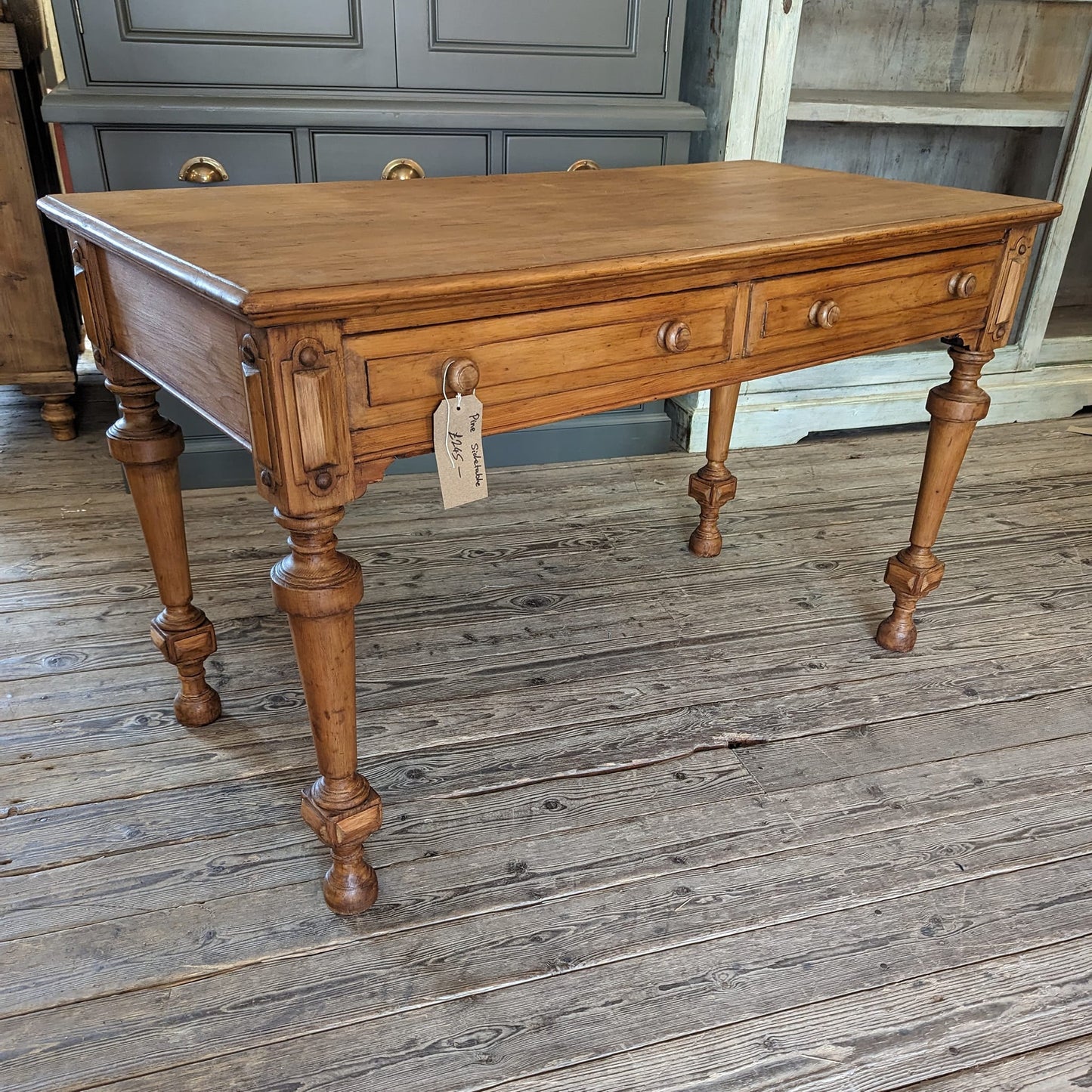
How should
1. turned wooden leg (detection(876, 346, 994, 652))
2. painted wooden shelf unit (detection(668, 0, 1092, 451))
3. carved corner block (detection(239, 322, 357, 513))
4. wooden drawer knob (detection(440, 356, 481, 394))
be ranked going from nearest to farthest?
carved corner block (detection(239, 322, 357, 513))
wooden drawer knob (detection(440, 356, 481, 394))
turned wooden leg (detection(876, 346, 994, 652))
painted wooden shelf unit (detection(668, 0, 1092, 451))

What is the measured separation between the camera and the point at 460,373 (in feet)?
3.58

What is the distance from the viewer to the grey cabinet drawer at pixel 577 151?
2.37 m

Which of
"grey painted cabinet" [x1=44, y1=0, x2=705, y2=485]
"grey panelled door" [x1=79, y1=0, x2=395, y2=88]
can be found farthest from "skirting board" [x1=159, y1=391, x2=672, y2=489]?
"grey panelled door" [x1=79, y1=0, x2=395, y2=88]

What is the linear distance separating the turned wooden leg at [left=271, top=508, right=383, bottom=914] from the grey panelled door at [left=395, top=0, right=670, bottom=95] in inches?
59.7

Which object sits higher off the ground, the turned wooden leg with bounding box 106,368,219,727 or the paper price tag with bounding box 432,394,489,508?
the paper price tag with bounding box 432,394,489,508

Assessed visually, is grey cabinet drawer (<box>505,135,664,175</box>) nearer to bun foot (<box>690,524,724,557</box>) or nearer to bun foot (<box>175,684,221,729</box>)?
bun foot (<box>690,524,724,557</box>)

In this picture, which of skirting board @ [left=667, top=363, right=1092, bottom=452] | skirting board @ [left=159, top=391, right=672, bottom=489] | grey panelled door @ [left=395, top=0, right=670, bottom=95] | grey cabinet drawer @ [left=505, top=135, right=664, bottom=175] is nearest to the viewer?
grey panelled door @ [left=395, top=0, right=670, bottom=95]

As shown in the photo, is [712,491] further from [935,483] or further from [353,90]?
[353,90]

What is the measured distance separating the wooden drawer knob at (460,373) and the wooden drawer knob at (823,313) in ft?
1.93

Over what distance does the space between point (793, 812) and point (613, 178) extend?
1167 mm

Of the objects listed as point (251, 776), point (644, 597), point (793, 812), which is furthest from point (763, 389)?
point (251, 776)

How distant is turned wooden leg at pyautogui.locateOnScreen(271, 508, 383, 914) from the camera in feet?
3.67

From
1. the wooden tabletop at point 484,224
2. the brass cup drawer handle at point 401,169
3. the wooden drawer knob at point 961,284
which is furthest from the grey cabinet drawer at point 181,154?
the wooden drawer knob at point 961,284

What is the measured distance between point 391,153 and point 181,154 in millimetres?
469
